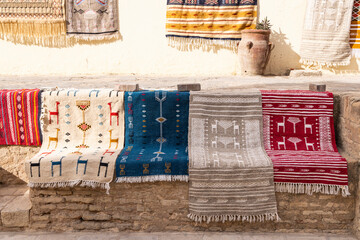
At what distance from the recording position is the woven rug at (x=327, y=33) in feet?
19.7

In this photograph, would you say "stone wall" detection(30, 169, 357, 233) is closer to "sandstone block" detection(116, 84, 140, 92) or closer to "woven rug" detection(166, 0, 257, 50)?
"sandstone block" detection(116, 84, 140, 92)

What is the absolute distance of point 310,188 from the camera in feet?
9.68

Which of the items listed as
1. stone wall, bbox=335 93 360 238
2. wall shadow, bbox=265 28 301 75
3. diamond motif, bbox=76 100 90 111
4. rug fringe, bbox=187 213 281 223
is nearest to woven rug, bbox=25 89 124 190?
diamond motif, bbox=76 100 90 111

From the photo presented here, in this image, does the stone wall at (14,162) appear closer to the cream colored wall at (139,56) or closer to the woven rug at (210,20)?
the cream colored wall at (139,56)

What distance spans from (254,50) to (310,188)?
11.3 feet

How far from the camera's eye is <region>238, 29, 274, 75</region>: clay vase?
5.87 metres

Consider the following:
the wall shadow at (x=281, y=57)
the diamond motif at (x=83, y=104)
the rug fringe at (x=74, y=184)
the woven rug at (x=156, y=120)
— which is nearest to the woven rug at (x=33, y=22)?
the diamond motif at (x=83, y=104)

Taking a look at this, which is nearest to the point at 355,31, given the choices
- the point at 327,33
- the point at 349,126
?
the point at 327,33

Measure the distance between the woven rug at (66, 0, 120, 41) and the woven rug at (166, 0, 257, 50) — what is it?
101 centimetres

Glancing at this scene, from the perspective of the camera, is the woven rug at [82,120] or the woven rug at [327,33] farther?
the woven rug at [327,33]

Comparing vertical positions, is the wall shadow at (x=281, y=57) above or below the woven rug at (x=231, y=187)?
above

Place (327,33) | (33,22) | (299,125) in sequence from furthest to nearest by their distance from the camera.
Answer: (33,22)
(327,33)
(299,125)

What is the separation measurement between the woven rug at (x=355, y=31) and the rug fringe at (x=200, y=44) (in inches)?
80.3

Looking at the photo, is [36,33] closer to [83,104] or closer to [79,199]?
[83,104]
